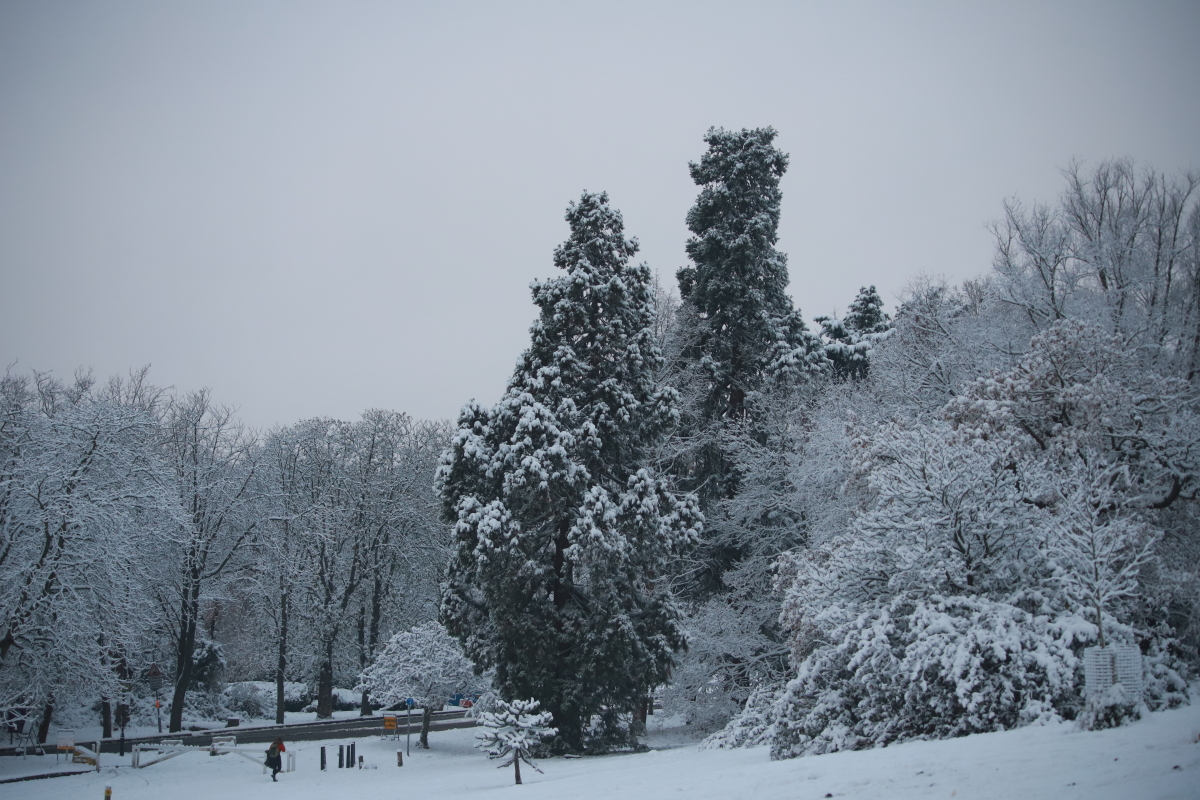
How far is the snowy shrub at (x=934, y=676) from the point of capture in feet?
33.1

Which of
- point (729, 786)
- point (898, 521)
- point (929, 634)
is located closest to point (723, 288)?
point (898, 521)

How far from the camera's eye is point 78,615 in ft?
68.0

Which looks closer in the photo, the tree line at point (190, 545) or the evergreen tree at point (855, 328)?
the tree line at point (190, 545)

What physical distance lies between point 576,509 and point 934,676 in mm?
11626

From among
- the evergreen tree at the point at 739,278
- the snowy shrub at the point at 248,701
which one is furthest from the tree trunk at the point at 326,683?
the evergreen tree at the point at 739,278

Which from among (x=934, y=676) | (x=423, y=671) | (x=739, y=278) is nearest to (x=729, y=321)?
(x=739, y=278)

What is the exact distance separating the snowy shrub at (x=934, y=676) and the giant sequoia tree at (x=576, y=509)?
28.2ft

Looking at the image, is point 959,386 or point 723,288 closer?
point 959,386

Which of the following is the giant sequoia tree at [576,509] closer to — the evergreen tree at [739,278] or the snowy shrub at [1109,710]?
the evergreen tree at [739,278]

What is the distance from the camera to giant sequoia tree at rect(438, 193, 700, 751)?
20703 mm

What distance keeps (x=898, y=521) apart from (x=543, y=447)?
10.1 m

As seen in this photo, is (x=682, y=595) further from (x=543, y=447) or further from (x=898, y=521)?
(x=898, y=521)

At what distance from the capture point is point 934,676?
436 inches

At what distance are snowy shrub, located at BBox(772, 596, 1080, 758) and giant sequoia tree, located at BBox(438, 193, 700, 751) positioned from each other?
28.2 feet
